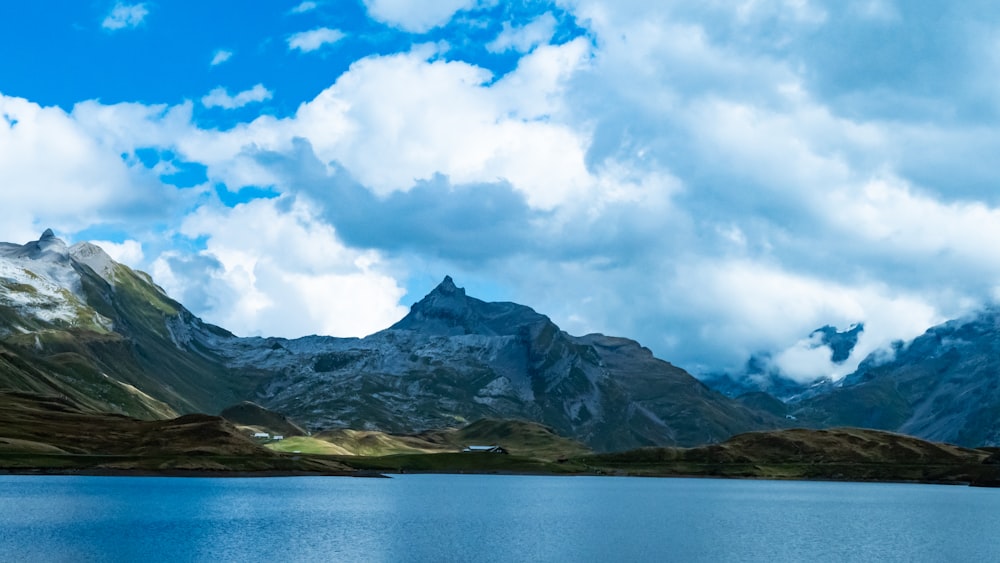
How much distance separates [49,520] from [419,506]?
247 ft

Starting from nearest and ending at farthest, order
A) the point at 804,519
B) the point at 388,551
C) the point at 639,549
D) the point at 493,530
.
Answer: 1. the point at 388,551
2. the point at 639,549
3. the point at 493,530
4. the point at 804,519

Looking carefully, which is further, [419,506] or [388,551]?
[419,506]

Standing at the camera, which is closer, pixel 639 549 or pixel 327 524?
pixel 639 549

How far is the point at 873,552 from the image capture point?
124562 millimetres

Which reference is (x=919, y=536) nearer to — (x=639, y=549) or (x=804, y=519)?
(x=804, y=519)

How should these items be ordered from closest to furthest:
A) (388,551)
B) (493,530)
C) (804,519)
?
1. (388,551)
2. (493,530)
3. (804,519)

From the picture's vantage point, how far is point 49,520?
410ft

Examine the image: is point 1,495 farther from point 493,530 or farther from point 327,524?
point 493,530

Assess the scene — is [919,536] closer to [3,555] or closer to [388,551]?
[388,551]

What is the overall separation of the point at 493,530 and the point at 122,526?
1946 inches

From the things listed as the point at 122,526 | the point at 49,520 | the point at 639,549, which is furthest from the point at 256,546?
the point at 639,549

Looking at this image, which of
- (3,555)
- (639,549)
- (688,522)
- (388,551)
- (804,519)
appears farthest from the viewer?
(804,519)

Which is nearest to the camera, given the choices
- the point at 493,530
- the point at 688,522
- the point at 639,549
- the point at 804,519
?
the point at 639,549

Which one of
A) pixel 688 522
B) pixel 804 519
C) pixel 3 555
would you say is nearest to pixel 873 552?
pixel 688 522
